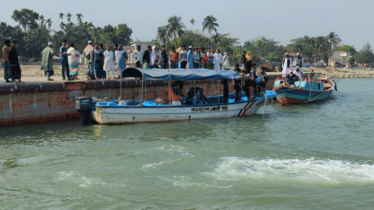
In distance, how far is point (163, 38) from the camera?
84375mm

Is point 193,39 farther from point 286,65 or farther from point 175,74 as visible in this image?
point 175,74

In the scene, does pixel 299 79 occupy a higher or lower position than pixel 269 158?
higher

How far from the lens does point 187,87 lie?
24.5 meters

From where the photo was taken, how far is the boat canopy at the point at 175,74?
17375mm

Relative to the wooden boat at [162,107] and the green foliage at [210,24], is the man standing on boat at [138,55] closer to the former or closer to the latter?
the wooden boat at [162,107]

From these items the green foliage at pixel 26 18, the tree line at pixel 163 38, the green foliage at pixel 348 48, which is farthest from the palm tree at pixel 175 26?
the green foliage at pixel 348 48

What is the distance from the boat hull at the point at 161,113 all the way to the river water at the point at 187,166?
490mm

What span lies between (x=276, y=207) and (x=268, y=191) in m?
0.80

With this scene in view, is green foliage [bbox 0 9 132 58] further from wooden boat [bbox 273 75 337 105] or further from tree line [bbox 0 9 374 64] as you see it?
wooden boat [bbox 273 75 337 105]

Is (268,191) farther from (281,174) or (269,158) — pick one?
(269,158)

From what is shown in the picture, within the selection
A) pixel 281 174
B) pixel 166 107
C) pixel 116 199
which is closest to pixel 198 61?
pixel 166 107

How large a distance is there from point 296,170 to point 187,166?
273 centimetres

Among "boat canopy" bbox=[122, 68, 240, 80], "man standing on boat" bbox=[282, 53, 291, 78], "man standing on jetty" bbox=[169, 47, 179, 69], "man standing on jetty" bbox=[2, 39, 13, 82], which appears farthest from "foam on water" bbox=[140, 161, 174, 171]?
"man standing on boat" bbox=[282, 53, 291, 78]

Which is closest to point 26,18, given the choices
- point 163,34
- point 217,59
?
point 163,34
